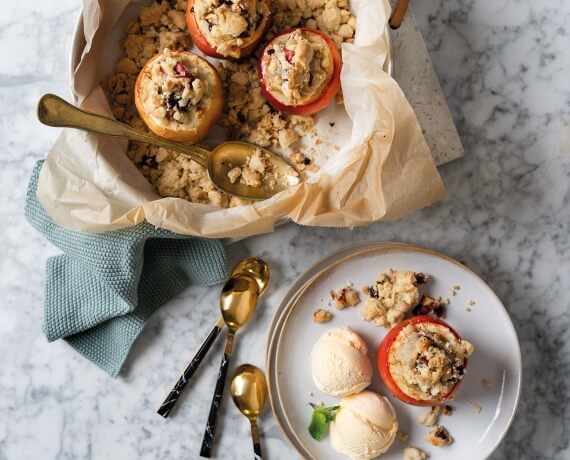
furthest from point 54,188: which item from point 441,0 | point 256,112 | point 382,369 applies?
point 441,0

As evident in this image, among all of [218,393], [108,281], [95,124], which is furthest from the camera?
[218,393]

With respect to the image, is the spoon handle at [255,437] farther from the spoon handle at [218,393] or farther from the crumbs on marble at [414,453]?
the crumbs on marble at [414,453]

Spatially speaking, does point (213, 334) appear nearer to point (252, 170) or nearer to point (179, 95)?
point (252, 170)

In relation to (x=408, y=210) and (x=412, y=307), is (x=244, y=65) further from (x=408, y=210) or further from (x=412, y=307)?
(x=412, y=307)

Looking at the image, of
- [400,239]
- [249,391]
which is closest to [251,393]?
[249,391]

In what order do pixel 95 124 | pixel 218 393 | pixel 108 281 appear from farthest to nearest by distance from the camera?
pixel 218 393 < pixel 108 281 < pixel 95 124

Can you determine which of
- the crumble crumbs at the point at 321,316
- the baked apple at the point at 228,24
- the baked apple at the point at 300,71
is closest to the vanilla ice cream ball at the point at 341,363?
the crumble crumbs at the point at 321,316

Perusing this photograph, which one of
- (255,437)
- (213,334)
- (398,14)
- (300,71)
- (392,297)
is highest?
(398,14)
